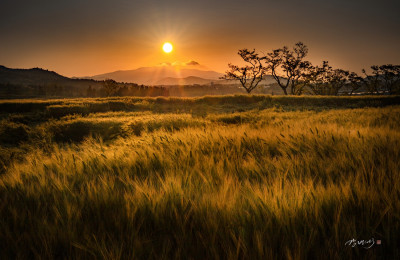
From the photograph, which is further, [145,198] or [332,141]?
[332,141]

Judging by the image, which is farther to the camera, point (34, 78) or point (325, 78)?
point (34, 78)

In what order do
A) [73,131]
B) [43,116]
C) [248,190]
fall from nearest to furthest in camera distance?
1. [248,190]
2. [73,131]
3. [43,116]

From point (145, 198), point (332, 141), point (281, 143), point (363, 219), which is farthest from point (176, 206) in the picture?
point (332, 141)

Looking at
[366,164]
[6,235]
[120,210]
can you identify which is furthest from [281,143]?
[6,235]

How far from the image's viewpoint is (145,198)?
136 centimetres

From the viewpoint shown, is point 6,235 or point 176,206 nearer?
point 6,235

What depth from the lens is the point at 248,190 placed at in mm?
1473

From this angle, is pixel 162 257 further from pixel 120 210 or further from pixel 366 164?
pixel 366 164

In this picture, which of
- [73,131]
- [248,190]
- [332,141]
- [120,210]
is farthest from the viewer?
[73,131]

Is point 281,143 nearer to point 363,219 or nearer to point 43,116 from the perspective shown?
point 363,219

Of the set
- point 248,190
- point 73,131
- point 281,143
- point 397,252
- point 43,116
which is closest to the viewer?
point 397,252

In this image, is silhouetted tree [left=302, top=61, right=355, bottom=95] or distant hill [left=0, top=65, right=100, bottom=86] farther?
distant hill [left=0, top=65, right=100, bottom=86]

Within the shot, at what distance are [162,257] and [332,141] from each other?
105 inches

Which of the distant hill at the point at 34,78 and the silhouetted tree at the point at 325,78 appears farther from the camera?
the distant hill at the point at 34,78
